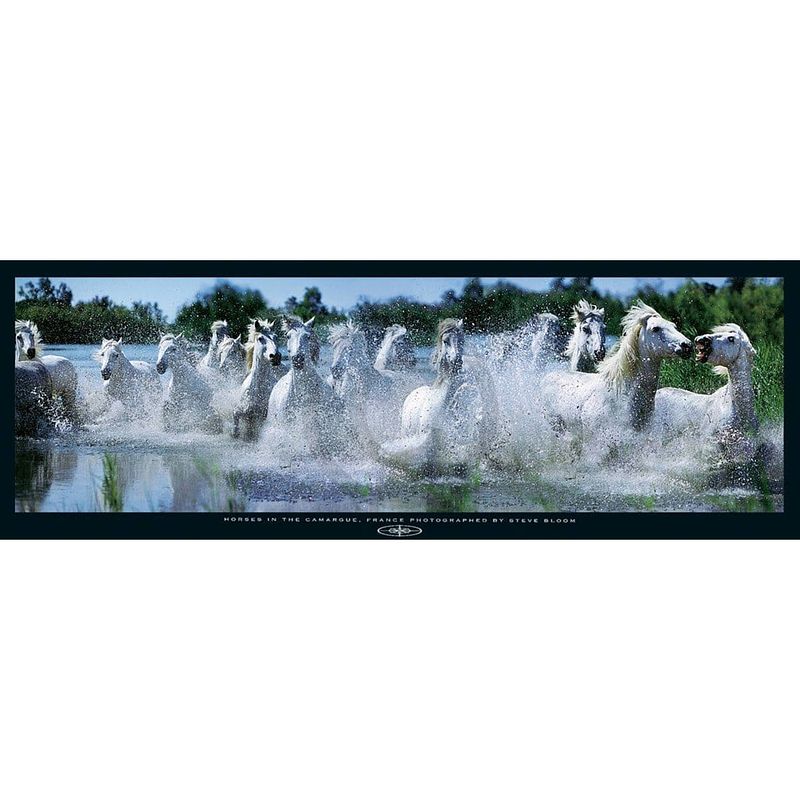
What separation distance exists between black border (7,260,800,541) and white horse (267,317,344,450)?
376 mm

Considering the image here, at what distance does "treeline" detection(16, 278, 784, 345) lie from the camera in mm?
6777

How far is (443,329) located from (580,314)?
0.74 metres

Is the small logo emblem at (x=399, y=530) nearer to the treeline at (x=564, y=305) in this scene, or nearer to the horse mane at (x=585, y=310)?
the treeline at (x=564, y=305)

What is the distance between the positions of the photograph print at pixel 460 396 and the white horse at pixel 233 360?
33 millimetres

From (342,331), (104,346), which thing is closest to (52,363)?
(104,346)

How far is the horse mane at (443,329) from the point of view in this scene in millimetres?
6797

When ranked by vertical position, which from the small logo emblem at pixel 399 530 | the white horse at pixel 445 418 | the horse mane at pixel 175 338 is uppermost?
the horse mane at pixel 175 338

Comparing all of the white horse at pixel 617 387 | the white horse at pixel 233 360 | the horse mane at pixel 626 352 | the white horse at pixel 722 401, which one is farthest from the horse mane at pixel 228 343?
the white horse at pixel 722 401

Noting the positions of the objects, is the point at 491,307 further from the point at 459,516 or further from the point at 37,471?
the point at 37,471

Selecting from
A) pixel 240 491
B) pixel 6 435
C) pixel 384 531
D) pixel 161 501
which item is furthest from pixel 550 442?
pixel 6 435

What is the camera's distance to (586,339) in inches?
269
